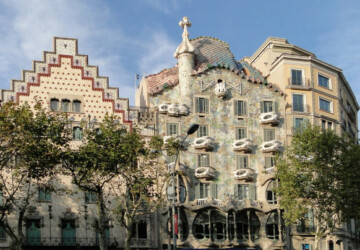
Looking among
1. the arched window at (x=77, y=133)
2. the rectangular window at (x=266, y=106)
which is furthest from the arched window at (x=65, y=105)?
the rectangular window at (x=266, y=106)

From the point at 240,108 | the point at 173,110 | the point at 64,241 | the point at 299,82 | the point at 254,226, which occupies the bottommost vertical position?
the point at 64,241

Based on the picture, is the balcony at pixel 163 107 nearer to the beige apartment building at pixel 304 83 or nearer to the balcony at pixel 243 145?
the balcony at pixel 243 145

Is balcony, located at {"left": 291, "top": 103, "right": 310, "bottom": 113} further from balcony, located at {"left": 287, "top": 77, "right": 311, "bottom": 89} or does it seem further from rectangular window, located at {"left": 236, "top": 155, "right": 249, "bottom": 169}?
rectangular window, located at {"left": 236, "top": 155, "right": 249, "bottom": 169}

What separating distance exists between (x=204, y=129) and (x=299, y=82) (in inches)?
430

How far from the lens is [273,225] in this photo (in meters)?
→ 56.7

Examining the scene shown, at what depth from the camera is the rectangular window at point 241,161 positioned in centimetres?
5728

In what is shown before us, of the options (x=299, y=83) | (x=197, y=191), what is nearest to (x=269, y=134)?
(x=299, y=83)

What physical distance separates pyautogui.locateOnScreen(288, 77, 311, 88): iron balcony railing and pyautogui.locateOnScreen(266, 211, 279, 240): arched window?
41.7ft

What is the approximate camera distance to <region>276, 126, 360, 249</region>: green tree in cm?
5144

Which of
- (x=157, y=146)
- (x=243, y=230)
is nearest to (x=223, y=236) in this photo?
(x=243, y=230)

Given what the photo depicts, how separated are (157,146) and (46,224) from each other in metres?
11.9

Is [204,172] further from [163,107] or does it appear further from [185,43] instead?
[185,43]

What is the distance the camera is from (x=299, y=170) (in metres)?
52.2

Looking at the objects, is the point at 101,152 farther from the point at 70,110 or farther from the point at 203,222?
the point at 203,222
